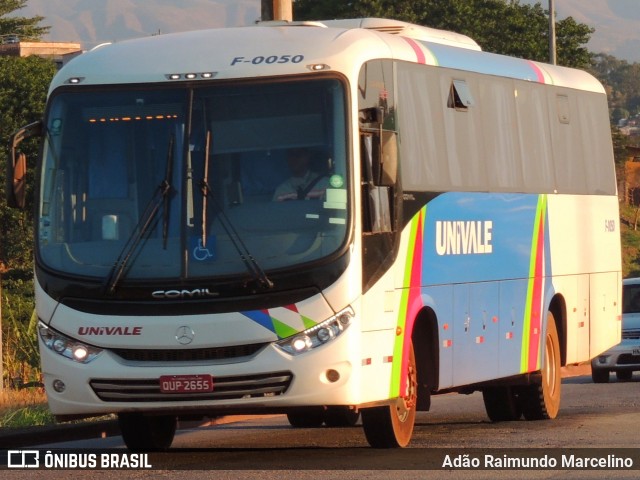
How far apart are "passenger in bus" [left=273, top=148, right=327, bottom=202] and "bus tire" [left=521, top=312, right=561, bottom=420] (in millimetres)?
5646

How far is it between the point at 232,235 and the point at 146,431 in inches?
103

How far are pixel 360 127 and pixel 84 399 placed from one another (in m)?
2.89

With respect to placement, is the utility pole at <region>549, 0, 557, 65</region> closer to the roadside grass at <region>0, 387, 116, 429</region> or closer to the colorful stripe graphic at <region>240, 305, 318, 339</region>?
the roadside grass at <region>0, 387, 116, 429</region>

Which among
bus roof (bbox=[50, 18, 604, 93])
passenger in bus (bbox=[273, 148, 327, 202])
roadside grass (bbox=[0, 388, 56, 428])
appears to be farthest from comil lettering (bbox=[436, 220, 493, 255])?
roadside grass (bbox=[0, 388, 56, 428])

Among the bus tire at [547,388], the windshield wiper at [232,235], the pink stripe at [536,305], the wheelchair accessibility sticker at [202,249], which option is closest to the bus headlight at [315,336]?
the windshield wiper at [232,235]

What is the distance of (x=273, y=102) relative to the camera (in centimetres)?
1236

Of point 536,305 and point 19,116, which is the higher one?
point 19,116

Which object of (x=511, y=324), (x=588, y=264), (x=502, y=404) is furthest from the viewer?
(x=588, y=264)

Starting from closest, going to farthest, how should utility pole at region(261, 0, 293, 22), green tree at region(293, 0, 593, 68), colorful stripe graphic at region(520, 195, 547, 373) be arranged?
colorful stripe graphic at region(520, 195, 547, 373) < utility pole at region(261, 0, 293, 22) < green tree at region(293, 0, 593, 68)

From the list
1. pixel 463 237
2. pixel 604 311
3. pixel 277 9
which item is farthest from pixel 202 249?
pixel 604 311

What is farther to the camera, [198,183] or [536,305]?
[536,305]

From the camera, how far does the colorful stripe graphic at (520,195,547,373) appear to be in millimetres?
16427

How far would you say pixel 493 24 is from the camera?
6906cm

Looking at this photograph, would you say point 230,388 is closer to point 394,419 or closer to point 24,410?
point 394,419
